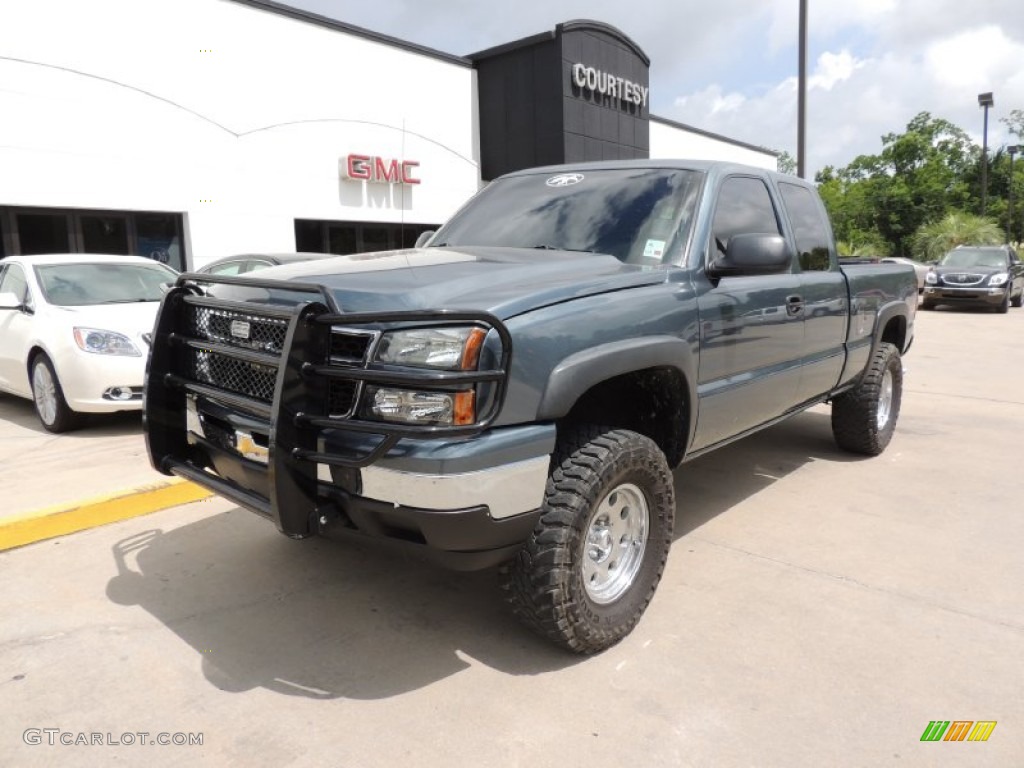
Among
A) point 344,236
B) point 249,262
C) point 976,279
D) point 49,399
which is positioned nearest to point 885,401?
point 49,399

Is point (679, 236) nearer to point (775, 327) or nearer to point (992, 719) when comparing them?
point (775, 327)

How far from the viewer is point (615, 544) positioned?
10.1ft

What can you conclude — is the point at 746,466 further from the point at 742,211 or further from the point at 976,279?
the point at 976,279

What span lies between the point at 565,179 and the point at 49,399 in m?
4.91

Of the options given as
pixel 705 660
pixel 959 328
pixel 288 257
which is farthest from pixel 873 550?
pixel 959 328

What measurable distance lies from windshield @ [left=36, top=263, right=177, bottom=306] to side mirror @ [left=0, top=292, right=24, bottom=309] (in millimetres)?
253

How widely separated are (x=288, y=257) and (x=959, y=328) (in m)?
12.7

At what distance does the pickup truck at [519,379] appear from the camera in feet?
7.99

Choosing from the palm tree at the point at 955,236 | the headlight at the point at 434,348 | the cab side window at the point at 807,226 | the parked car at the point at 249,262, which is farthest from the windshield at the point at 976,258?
the headlight at the point at 434,348

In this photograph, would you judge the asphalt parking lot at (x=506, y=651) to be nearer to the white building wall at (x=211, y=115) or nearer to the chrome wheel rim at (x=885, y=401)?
the chrome wheel rim at (x=885, y=401)

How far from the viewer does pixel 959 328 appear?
15023mm

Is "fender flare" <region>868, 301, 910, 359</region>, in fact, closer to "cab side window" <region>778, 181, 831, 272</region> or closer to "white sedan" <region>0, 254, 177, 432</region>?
"cab side window" <region>778, 181, 831, 272</region>

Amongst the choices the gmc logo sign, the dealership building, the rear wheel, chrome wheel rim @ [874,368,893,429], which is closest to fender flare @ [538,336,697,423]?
chrome wheel rim @ [874,368,893,429]

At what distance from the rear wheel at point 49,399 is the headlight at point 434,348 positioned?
493 cm
